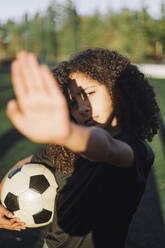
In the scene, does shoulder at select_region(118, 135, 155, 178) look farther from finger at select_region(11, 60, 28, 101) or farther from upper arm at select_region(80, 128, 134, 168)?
finger at select_region(11, 60, 28, 101)

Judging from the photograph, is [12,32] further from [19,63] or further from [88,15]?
[19,63]

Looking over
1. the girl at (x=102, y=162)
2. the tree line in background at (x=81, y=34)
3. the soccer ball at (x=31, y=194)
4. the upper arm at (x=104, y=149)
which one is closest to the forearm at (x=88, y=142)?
the upper arm at (x=104, y=149)

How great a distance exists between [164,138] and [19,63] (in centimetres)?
740

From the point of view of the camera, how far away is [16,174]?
234cm

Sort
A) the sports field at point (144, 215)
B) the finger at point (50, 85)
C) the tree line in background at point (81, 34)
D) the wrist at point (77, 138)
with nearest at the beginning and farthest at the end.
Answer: the finger at point (50, 85), the wrist at point (77, 138), the sports field at point (144, 215), the tree line in background at point (81, 34)

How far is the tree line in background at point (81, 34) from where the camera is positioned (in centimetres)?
4153

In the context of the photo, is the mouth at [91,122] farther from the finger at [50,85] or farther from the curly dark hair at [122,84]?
the finger at [50,85]

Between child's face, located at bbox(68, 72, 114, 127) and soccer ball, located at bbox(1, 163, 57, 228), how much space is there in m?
0.53

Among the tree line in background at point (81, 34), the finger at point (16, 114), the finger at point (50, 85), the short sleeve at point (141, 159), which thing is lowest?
the tree line in background at point (81, 34)

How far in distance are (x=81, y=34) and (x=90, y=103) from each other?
5706cm

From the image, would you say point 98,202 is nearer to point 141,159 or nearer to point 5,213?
point 141,159

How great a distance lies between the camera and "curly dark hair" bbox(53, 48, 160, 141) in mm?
1828

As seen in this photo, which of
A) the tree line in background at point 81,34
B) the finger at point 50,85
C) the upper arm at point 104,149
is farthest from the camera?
the tree line in background at point 81,34

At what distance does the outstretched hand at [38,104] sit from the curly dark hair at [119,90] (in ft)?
2.64
